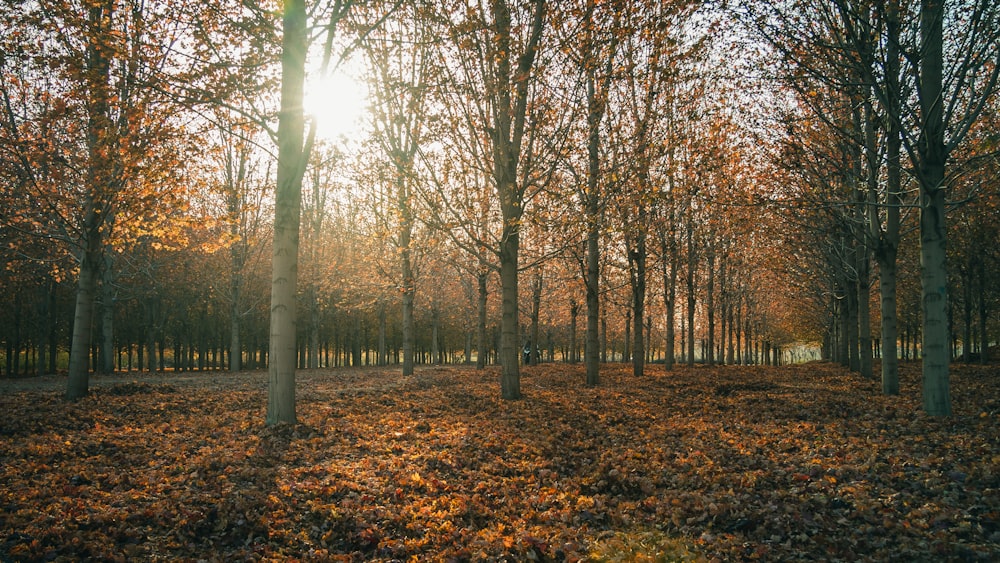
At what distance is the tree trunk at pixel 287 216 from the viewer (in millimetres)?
8992

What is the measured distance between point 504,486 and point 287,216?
6.07 meters

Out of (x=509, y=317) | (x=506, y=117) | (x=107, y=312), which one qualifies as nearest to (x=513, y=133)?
(x=506, y=117)

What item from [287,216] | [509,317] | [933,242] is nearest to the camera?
[933,242]

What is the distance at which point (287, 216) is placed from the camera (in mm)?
9055

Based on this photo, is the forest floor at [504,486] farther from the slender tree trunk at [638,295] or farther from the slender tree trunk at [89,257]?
the slender tree trunk at [638,295]

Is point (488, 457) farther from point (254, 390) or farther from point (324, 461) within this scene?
point (254, 390)

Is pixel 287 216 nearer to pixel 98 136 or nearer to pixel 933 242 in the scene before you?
pixel 98 136

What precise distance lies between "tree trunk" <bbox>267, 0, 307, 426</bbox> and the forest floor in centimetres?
73

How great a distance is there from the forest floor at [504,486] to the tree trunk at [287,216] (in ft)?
2.39

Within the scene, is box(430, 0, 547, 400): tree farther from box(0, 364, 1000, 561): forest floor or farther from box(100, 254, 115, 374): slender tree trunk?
box(100, 254, 115, 374): slender tree trunk

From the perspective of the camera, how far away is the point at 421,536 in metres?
4.90

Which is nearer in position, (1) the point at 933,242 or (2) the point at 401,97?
(1) the point at 933,242

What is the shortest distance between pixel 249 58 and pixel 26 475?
25.0 ft

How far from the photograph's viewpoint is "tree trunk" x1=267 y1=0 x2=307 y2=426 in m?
8.99
